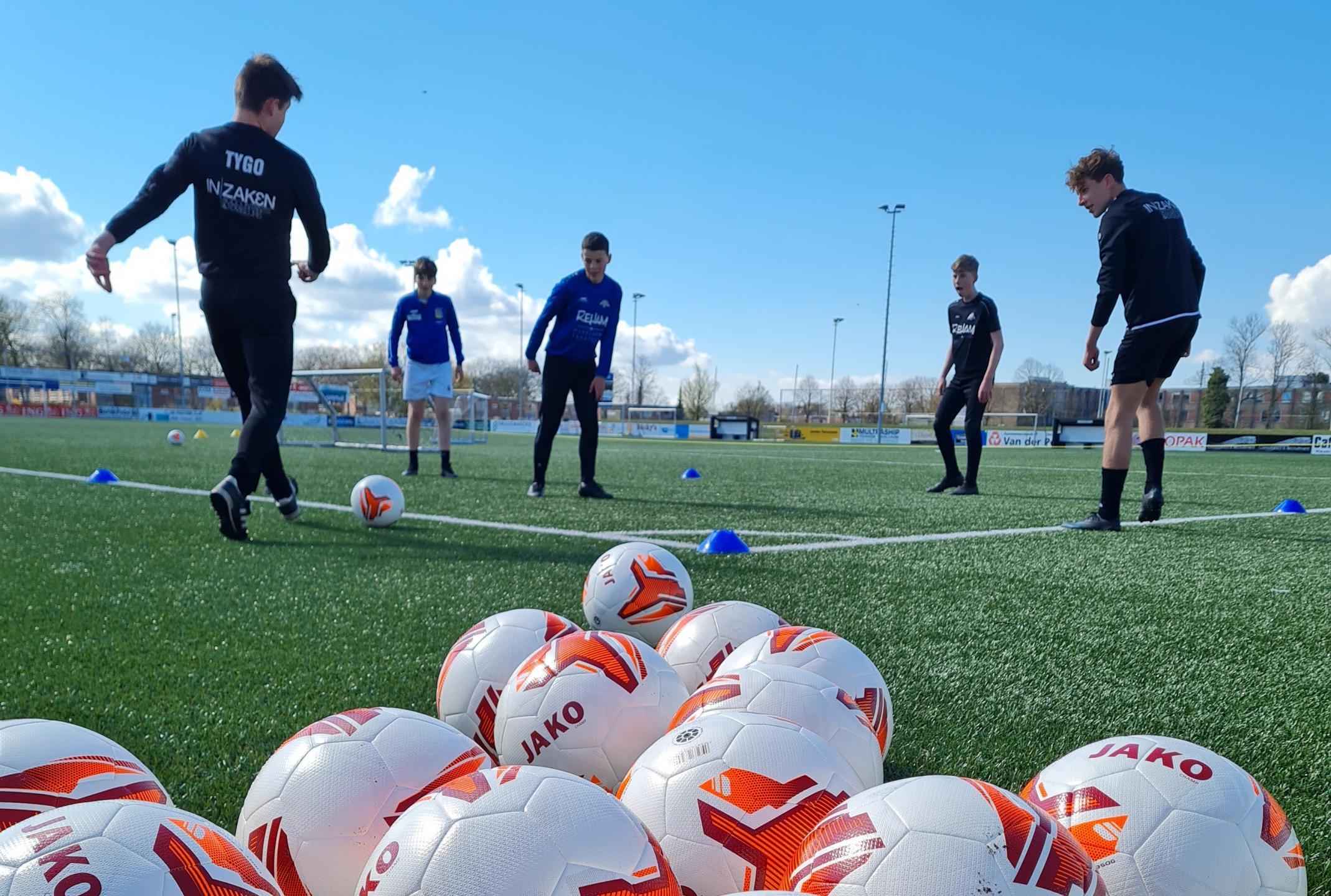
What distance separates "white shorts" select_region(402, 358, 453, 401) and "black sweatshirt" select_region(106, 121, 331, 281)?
15.7 ft

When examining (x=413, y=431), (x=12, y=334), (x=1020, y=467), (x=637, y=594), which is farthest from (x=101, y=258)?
(x=12, y=334)

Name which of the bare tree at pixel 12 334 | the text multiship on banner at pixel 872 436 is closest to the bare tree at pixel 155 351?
the bare tree at pixel 12 334

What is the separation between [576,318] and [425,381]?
10.4 ft

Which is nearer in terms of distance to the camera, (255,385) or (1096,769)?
(1096,769)

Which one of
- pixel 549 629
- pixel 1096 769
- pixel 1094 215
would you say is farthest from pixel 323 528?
pixel 1094 215

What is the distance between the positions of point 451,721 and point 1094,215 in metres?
5.46

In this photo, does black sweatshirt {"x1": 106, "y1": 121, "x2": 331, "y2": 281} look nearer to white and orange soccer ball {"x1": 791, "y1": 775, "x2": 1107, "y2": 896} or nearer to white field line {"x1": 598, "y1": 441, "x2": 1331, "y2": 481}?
white and orange soccer ball {"x1": 791, "y1": 775, "x2": 1107, "y2": 896}

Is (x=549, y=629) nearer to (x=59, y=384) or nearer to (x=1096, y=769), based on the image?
(x=1096, y=769)

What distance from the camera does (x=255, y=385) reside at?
168 inches

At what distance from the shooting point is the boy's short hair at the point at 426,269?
853 cm

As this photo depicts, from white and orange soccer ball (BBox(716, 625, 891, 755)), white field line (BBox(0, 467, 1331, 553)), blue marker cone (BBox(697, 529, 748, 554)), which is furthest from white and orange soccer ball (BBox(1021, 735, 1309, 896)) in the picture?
white field line (BBox(0, 467, 1331, 553))

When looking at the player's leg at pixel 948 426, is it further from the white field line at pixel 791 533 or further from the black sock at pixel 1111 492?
the black sock at pixel 1111 492

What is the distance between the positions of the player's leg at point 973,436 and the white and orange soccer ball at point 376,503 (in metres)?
5.60

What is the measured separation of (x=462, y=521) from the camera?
210 inches
